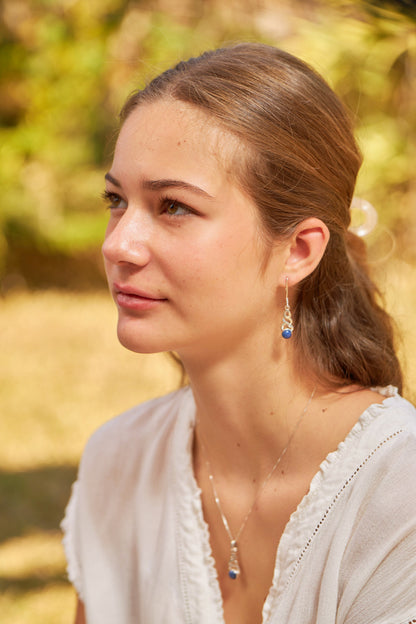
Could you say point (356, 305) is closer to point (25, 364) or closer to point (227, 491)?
point (227, 491)

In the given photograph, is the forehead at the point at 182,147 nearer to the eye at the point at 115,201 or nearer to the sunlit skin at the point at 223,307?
the sunlit skin at the point at 223,307

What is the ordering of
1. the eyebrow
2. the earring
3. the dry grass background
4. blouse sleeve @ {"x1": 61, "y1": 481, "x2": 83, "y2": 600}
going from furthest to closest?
the dry grass background
blouse sleeve @ {"x1": 61, "y1": 481, "x2": 83, "y2": 600}
the earring
the eyebrow

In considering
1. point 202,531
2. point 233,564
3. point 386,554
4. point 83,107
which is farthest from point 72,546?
point 83,107

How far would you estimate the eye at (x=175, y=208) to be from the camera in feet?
5.86

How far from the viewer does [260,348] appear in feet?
6.47

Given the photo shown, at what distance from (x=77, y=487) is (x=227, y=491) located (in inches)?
23.8

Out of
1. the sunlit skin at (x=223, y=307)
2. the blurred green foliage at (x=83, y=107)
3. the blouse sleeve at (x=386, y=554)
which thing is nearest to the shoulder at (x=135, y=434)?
the sunlit skin at (x=223, y=307)

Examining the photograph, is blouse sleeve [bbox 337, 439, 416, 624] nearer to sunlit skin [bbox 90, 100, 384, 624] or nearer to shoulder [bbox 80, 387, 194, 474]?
sunlit skin [bbox 90, 100, 384, 624]

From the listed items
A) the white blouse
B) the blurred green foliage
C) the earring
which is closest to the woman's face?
the earring

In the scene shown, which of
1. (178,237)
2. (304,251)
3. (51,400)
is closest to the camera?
(178,237)

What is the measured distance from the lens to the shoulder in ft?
7.80

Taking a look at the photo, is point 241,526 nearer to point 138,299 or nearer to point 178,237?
point 138,299

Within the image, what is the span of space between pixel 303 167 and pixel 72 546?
1.43 meters

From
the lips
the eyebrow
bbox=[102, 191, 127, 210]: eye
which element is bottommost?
the lips
